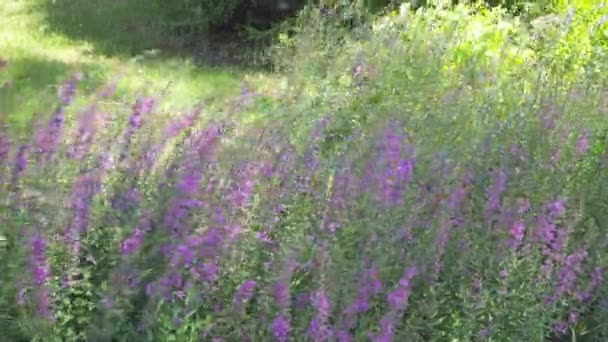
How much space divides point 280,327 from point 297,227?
473mm

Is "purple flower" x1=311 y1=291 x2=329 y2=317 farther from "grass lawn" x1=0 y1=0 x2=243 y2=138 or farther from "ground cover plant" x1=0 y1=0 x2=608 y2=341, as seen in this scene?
"grass lawn" x1=0 y1=0 x2=243 y2=138

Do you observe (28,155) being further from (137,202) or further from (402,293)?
(402,293)

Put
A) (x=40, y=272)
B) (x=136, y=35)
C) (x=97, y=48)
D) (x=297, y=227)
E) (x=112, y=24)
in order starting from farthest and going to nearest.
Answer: (x=112, y=24)
(x=136, y=35)
(x=97, y=48)
(x=297, y=227)
(x=40, y=272)

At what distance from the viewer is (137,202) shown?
2.77m

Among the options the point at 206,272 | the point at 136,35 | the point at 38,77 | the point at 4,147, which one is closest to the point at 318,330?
the point at 206,272

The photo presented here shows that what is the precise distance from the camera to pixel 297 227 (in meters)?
2.90

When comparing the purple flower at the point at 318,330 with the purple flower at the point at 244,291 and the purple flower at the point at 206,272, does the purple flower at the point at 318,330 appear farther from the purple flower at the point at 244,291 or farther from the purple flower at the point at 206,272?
the purple flower at the point at 206,272

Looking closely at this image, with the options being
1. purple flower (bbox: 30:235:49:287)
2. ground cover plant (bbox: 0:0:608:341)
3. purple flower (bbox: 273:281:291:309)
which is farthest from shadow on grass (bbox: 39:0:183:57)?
purple flower (bbox: 273:281:291:309)

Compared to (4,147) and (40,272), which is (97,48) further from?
(40,272)

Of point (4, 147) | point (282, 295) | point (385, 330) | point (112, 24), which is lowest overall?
point (112, 24)

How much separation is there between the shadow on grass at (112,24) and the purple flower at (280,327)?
22.7 ft

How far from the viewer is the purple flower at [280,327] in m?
2.52

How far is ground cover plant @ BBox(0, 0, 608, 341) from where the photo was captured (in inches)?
→ 101

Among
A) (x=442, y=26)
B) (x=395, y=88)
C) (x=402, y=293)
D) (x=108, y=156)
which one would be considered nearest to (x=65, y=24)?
(x=442, y=26)
